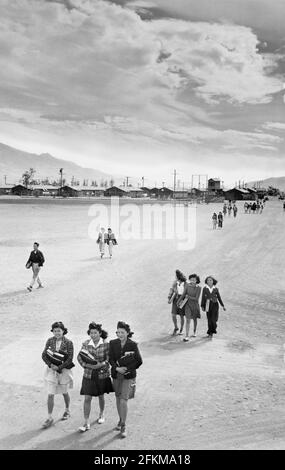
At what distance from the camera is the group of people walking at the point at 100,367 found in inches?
241

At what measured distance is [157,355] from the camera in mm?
9273

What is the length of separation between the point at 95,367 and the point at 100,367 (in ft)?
0.24

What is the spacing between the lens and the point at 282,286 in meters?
16.6

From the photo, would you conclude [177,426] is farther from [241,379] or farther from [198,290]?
[198,290]

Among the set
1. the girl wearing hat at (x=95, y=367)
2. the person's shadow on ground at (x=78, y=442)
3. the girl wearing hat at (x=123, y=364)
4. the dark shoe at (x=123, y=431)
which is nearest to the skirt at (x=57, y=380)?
the girl wearing hat at (x=95, y=367)

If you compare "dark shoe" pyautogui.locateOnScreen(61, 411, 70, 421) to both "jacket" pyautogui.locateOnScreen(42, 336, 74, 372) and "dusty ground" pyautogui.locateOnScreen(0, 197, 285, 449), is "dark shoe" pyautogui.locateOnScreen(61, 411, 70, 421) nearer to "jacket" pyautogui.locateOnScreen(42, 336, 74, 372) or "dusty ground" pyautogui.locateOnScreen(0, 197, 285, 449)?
"dusty ground" pyautogui.locateOnScreen(0, 197, 285, 449)

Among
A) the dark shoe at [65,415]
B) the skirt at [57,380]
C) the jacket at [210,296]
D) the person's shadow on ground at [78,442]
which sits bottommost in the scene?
the person's shadow on ground at [78,442]

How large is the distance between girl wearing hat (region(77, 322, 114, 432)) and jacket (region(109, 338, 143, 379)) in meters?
0.14

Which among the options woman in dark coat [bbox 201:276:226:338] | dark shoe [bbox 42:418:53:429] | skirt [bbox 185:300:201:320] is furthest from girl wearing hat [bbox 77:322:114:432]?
woman in dark coat [bbox 201:276:226:338]

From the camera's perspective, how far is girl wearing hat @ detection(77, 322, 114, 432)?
6.23 meters

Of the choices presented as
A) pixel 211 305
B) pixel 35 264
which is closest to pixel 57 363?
pixel 211 305

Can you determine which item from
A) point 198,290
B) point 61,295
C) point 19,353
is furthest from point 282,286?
point 19,353

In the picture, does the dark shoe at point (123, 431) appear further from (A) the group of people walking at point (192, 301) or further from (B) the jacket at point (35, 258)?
(B) the jacket at point (35, 258)
